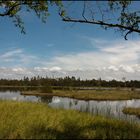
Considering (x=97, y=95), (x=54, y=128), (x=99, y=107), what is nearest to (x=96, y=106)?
(x=99, y=107)

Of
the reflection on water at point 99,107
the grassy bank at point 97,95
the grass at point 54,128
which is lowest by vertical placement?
the grass at point 54,128

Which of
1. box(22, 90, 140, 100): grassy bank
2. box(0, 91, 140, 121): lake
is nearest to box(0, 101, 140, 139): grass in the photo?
box(0, 91, 140, 121): lake

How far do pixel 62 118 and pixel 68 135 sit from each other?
3923mm

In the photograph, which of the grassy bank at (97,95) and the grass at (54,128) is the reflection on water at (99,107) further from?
the grassy bank at (97,95)

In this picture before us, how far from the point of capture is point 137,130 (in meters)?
16.3

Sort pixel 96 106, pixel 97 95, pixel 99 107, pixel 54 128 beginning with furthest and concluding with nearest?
pixel 97 95, pixel 99 107, pixel 96 106, pixel 54 128

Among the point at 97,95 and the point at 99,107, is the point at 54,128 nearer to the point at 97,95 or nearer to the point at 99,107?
the point at 99,107

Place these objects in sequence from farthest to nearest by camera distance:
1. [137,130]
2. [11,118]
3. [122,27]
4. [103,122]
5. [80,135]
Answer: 1. [103,122]
2. [137,130]
3. [11,118]
4. [80,135]
5. [122,27]

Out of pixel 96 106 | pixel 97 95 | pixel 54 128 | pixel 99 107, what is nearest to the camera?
pixel 54 128

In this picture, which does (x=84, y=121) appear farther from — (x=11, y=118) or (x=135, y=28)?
(x=135, y=28)

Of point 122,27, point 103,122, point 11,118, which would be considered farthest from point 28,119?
point 122,27

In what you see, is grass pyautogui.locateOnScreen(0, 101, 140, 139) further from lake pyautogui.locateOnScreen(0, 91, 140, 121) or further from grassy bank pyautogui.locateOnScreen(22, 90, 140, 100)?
grassy bank pyautogui.locateOnScreen(22, 90, 140, 100)

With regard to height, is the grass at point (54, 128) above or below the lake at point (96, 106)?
below

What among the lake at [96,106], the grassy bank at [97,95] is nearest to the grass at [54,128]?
the lake at [96,106]
